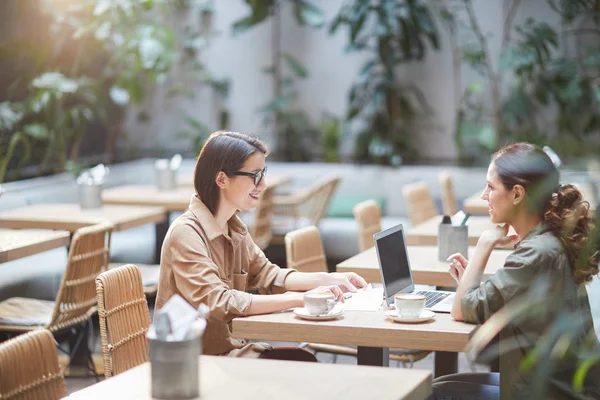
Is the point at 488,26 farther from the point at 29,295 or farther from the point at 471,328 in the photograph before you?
the point at 471,328

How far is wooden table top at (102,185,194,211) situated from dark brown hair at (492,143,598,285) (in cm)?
386

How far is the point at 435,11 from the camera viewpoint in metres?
9.43

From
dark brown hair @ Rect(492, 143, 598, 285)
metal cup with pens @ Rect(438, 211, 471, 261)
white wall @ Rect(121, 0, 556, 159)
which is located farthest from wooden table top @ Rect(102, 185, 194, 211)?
dark brown hair @ Rect(492, 143, 598, 285)

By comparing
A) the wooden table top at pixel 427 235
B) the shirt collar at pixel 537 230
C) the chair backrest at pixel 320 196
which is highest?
the shirt collar at pixel 537 230

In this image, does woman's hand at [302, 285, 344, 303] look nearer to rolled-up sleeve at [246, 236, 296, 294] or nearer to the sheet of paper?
the sheet of paper

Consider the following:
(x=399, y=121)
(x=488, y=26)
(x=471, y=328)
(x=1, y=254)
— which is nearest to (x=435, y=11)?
(x=488, y=26)

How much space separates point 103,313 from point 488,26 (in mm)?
7031

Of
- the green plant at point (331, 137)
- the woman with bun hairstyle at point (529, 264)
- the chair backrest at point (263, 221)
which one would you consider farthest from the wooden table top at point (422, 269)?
the green plant at point (331, 137)

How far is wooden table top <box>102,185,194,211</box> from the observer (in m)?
6.63

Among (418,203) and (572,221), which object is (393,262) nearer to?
(572,221)

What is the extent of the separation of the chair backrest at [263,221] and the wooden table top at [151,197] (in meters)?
0.53

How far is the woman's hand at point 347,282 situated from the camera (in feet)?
11.3

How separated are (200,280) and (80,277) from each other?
5.84ft

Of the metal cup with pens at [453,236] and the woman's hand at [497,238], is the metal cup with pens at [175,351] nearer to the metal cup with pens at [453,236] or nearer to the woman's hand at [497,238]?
the woman's hand at [497,238]
